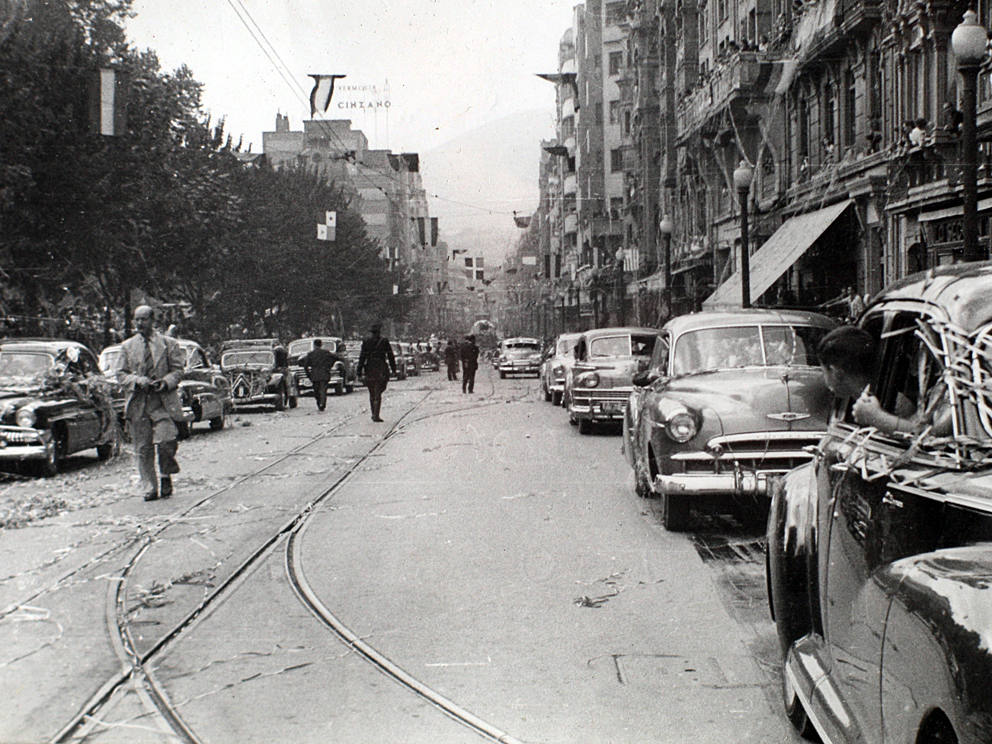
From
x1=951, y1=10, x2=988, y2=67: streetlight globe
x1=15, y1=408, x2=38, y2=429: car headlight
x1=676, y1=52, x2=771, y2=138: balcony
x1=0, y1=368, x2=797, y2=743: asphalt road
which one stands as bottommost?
x1=0, y1=368, x2=797, y2=743: asphalt road

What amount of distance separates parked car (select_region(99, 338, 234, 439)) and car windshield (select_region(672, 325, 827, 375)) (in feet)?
35.0

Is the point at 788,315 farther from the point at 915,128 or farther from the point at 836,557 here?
the point at 915,128

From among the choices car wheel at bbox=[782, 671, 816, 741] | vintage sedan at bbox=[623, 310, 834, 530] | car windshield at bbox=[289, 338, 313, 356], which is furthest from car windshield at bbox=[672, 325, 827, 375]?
car windshield at bbox=[289, 338, 313, 356]

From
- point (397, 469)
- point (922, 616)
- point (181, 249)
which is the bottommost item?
point (397, 469)

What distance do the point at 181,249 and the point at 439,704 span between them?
96.1ft

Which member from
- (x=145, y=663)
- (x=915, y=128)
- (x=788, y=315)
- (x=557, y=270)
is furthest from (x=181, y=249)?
(x=557, y=270)

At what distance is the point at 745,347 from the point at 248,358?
20.4 meters

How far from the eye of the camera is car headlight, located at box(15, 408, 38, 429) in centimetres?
→ 1345

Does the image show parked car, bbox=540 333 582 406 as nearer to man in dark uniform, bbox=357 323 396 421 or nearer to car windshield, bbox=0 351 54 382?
man in dark uniform, bbox=357 323 396 421

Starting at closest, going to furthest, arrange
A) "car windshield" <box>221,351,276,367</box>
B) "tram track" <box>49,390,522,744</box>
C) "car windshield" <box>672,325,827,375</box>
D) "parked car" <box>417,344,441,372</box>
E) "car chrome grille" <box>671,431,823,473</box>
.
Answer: "tram track" <box>49,390,522,744</box> < "car chrome grille" <box>671,431,823,473</box> < "car windshield" <box>672,325,827,375</box> < "car windshield" <box>221,351,276,367</box> < "parked car" <box>417,344,441,372</box>

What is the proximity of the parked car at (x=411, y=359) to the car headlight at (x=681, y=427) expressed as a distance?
145 ft

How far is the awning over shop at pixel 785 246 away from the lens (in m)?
25.5

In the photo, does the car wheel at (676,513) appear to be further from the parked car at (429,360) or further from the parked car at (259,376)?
the parked car at (429,360)

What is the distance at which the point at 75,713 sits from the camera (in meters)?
4.65
